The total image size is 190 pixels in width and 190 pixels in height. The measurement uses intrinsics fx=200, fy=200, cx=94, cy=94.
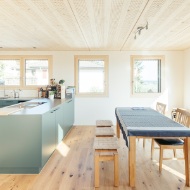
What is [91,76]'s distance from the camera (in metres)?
6.19

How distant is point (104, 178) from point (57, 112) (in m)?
1.58

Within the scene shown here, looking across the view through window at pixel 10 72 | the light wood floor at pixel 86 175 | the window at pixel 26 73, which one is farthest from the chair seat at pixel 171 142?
the view through window at pixel 10 72

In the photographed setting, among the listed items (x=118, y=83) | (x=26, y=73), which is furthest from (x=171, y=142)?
(x=26, y=73)

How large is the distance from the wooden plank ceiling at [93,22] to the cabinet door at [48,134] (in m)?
1.53

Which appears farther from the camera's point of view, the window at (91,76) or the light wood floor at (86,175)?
the window at (91,76)

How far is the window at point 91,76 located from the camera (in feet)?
19.9

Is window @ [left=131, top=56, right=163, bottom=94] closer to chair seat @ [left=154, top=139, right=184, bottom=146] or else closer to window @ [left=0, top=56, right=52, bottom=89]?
window @ [left=0, top=56, right=52, bottom=89]

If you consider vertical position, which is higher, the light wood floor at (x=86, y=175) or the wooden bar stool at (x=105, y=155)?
the wooden bar stool at (x=105, y=155)

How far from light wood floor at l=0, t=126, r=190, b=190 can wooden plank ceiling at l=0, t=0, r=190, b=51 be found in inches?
92.2

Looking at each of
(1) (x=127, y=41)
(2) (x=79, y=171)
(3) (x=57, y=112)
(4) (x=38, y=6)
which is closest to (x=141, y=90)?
(1) (x=127, y=41)

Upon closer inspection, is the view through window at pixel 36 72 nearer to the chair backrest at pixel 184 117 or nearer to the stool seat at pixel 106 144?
the stool seat at pixel 106 144

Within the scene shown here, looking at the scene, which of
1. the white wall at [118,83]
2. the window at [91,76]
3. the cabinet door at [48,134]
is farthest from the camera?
the window at [91,76]

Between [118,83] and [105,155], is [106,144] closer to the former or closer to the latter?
[105,155]

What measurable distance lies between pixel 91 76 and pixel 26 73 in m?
2.01
